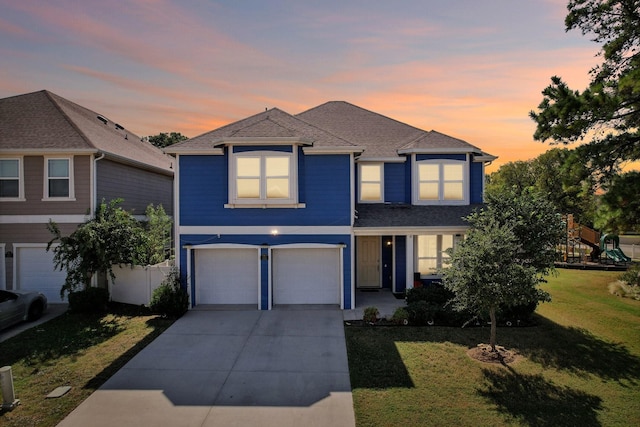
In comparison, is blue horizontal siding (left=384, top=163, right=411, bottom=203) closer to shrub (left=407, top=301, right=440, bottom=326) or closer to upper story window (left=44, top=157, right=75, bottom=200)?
shrub (left=407, top=301, right=440, bottom=326)

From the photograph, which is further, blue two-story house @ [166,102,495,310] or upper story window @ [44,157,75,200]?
upper story window @ [44,157,75,200]

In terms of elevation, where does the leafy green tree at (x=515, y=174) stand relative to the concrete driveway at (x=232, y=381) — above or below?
above

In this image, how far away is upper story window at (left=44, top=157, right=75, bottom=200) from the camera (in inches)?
569

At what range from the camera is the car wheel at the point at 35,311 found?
1225 cm

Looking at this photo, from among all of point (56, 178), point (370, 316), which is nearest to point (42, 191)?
point (56, 178)

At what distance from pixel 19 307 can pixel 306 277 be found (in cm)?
952

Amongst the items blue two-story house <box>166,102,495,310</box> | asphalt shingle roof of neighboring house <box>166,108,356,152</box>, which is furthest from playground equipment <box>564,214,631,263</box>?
asphalt shingle roof of neighboring house <box>166,108,356,152</box>

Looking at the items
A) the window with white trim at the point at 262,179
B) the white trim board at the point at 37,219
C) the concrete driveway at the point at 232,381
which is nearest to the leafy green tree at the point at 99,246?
the white trim board at the point at 37,219

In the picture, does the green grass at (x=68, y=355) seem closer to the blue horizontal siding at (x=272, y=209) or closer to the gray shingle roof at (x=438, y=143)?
the blue horizontal siding at (x=272, y=209)

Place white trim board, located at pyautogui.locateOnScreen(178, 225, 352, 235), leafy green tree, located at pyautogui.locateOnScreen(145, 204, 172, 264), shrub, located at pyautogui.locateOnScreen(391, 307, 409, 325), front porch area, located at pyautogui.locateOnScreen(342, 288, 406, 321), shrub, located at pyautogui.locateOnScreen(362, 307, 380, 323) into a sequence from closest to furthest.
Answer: shrub, located at pyautogui.locateOnScreen(391, 307, 409, 325)
shrub, located at pyautogui.locateOnScreen(362, 307, 380, 323)
front porch area, located at pyautogui.locateOnScreen(342, 288, 406, 321)
white trim board, located at pyautogui.locateOnScreen(178, 225, 352, 235)
leafy green tree, located at pyautogui.locateOnScreen(145, 204, 172, 264)

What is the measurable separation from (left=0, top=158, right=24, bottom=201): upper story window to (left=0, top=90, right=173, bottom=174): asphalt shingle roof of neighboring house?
600mm

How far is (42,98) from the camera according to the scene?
17469mm

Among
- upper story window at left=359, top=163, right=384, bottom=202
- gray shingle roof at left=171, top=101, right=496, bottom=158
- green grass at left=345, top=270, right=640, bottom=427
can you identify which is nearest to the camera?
green grass at left=345, top=270, right=640, bottom=427

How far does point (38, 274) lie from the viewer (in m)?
14.6
